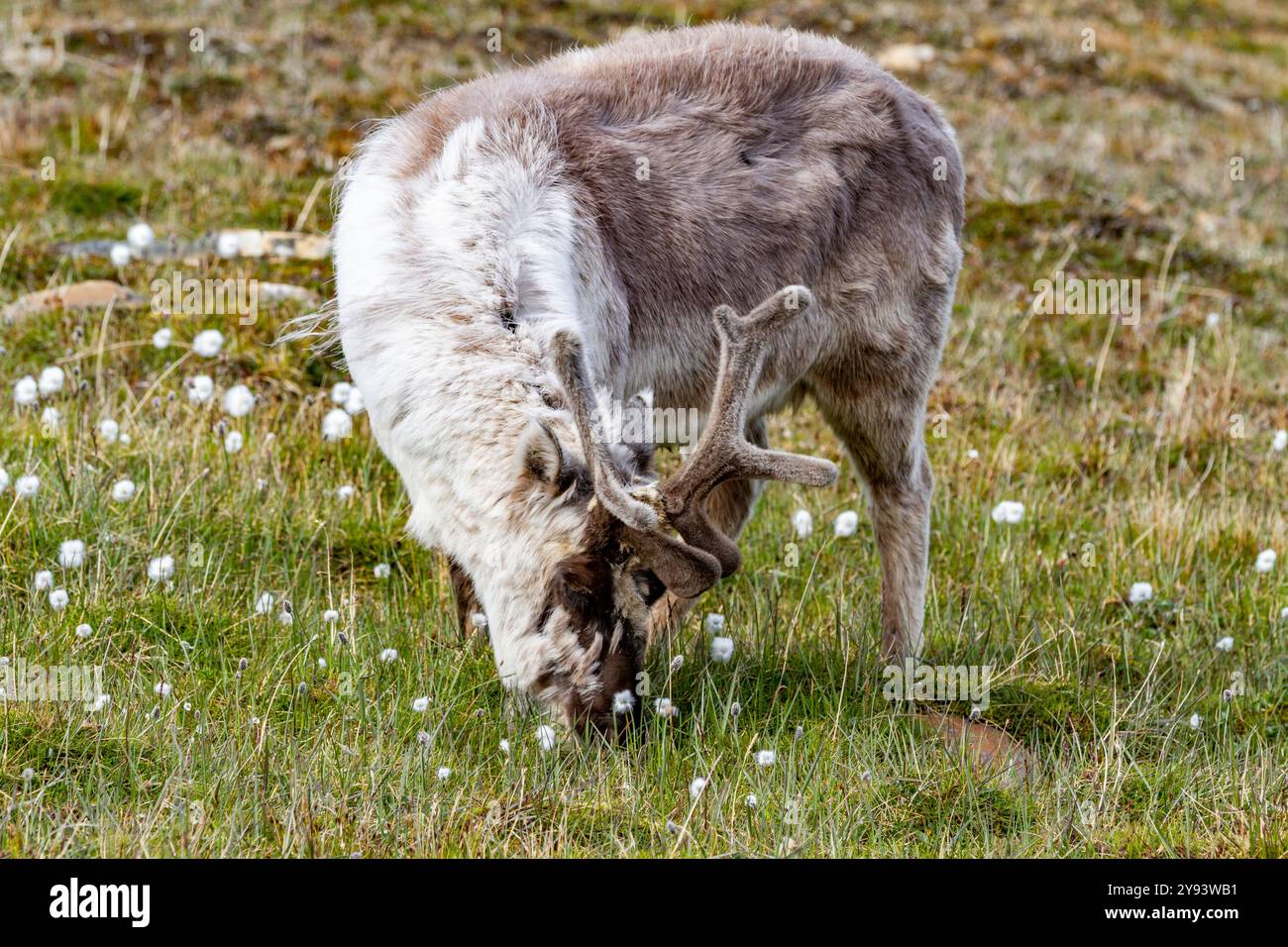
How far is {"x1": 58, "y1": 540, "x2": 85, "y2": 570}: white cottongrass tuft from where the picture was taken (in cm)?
495

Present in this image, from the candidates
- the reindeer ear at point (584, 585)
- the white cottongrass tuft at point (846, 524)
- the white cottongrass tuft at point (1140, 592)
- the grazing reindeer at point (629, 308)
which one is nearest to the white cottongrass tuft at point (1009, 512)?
the grazing reindeer at point (629, 308)

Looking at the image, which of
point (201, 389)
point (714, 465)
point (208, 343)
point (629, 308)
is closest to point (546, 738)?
point (714, 465)

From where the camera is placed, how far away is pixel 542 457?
13.5ft

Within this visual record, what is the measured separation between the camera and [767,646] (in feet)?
17.1

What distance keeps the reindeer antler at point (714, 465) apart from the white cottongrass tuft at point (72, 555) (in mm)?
1976

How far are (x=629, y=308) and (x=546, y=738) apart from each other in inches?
58.2

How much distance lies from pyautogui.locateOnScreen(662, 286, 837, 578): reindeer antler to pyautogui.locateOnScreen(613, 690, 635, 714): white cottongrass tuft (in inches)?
18.8

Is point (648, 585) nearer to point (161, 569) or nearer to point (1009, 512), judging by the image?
point (161, 569)

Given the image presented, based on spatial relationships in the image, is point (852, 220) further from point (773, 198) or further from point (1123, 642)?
point (1123, 642)

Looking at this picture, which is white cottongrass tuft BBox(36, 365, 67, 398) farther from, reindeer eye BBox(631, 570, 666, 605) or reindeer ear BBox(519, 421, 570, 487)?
reindeer eye BBox(631, 570, 666, 605)

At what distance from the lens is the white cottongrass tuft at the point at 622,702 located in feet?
14.0

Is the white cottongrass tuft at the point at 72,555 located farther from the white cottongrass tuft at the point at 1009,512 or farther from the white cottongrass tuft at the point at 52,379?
the white cottongrass tuft at the point at 1009,512

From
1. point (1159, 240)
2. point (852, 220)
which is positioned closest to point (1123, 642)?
point (852, 220)
